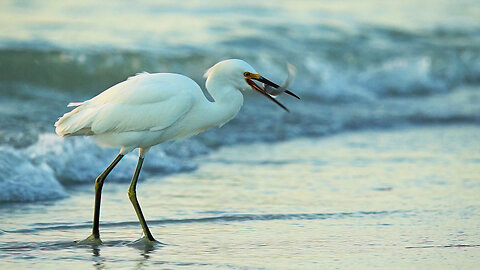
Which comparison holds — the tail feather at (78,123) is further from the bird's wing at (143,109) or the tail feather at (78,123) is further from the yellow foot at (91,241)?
the yellow foot at (91,241)

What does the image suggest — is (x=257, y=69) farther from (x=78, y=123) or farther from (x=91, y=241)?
(x=91, y=241)

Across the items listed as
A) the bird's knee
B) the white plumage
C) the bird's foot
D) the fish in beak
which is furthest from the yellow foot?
the fish in beak

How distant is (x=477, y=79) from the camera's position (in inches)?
589

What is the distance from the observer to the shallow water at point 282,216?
4.86 m

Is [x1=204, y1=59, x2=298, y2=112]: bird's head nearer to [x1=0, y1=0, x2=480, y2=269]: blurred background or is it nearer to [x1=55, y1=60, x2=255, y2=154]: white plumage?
[x1=55, y1=60, x2=255, y2=154]: white plumage

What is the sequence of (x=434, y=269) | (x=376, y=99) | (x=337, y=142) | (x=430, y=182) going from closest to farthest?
1. (x=434, y=269)
2. (x=430, y=182)
3. (x=337, y=142)
4. (x=376, y=99)

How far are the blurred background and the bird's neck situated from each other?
889 millimetres

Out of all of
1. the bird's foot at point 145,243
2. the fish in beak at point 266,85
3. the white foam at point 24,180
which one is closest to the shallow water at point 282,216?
the bird's foot at point 145,243

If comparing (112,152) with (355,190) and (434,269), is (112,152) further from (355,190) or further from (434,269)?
(434,269)

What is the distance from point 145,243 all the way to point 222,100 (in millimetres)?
972

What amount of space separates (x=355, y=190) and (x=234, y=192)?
36.5 inches

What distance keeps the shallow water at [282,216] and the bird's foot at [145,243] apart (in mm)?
49

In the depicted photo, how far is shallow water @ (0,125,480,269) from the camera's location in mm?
4855

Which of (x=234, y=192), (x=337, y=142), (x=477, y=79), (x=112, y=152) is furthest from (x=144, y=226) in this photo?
(x=477, y=79)
